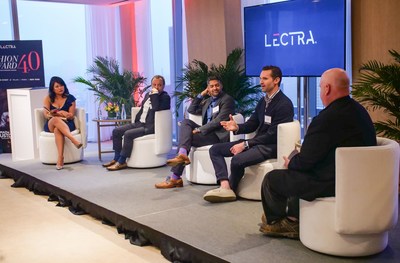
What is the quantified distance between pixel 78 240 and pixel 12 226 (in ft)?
2.66

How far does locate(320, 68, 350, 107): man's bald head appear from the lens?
10.1 ft

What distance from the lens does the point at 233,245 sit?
3381 mm

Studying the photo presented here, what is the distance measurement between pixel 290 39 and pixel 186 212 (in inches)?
86.2

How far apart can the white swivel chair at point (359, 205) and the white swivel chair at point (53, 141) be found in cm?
407

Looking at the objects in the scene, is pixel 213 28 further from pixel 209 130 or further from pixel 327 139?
pixel 327 139

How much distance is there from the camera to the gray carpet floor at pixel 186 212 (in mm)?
3209

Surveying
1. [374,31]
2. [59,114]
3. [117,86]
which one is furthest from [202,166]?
[117,86]

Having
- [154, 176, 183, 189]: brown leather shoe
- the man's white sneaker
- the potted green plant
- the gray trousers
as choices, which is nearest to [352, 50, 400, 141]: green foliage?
the man's white sneaker

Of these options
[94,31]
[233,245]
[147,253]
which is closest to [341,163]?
[233,245]

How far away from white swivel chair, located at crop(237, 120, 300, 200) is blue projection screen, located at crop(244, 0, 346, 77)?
3.35ft

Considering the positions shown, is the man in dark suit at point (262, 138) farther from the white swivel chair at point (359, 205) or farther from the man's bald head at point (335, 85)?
the white swivel chair at point (359, 205)

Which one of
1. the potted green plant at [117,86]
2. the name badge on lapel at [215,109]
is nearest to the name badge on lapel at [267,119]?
the name badge on lapel at [215,109]

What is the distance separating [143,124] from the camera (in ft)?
20.3

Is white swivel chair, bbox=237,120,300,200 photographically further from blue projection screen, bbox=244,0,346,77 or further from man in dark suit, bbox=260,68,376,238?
blue projection screen, bbox=244,0,346,77
